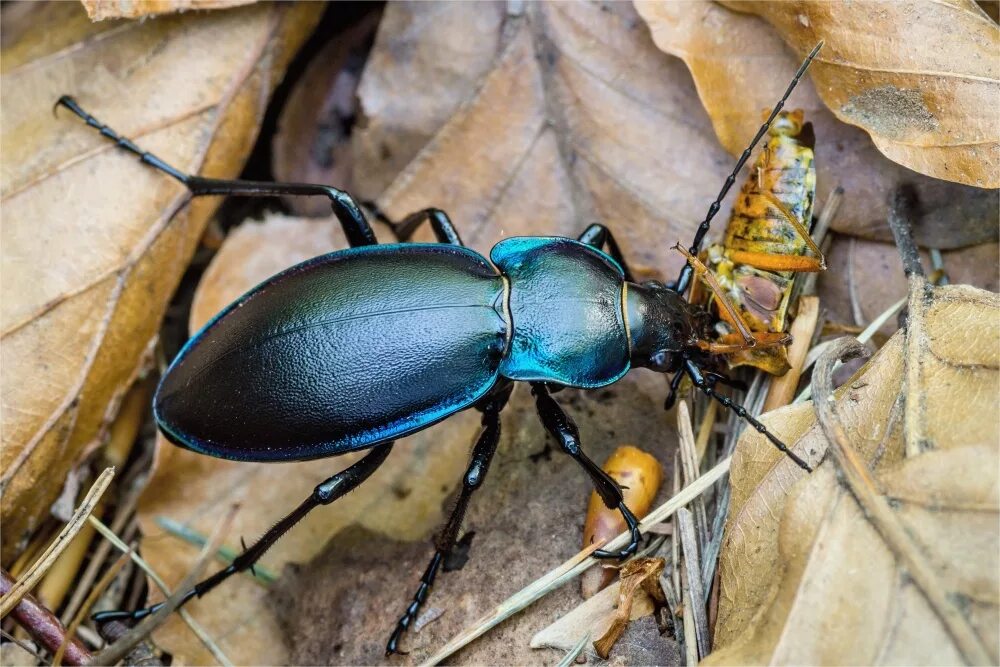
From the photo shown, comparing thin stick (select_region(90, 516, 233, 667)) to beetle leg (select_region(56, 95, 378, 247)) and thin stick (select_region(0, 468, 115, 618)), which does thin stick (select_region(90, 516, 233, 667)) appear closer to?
thin stick (select_region(0, 468, 115, 618))

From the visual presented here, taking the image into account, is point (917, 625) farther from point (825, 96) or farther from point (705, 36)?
point (705, 36)

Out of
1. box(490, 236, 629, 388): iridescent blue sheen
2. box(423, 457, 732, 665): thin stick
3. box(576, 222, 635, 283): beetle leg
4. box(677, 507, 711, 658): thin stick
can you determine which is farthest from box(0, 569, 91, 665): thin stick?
box(576, 222, 635, 283): beetle leg

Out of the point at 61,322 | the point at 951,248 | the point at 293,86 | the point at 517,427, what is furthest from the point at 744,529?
the point at 293,86

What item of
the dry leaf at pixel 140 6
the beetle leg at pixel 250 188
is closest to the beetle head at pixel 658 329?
the beetle leg at pixel 250 188

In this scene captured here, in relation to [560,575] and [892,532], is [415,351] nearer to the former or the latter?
[560,575]

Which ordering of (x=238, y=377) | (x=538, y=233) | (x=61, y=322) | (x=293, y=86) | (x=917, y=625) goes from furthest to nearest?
(x=293, y=86) → (x=538, y=233) → (x=61, y=322) → (x=238, y=377) → (x=917, y=625)

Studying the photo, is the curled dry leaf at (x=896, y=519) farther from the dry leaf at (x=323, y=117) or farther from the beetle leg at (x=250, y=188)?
the dry leaf at (x=323, y=117)

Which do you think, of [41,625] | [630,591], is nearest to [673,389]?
[630,591]
